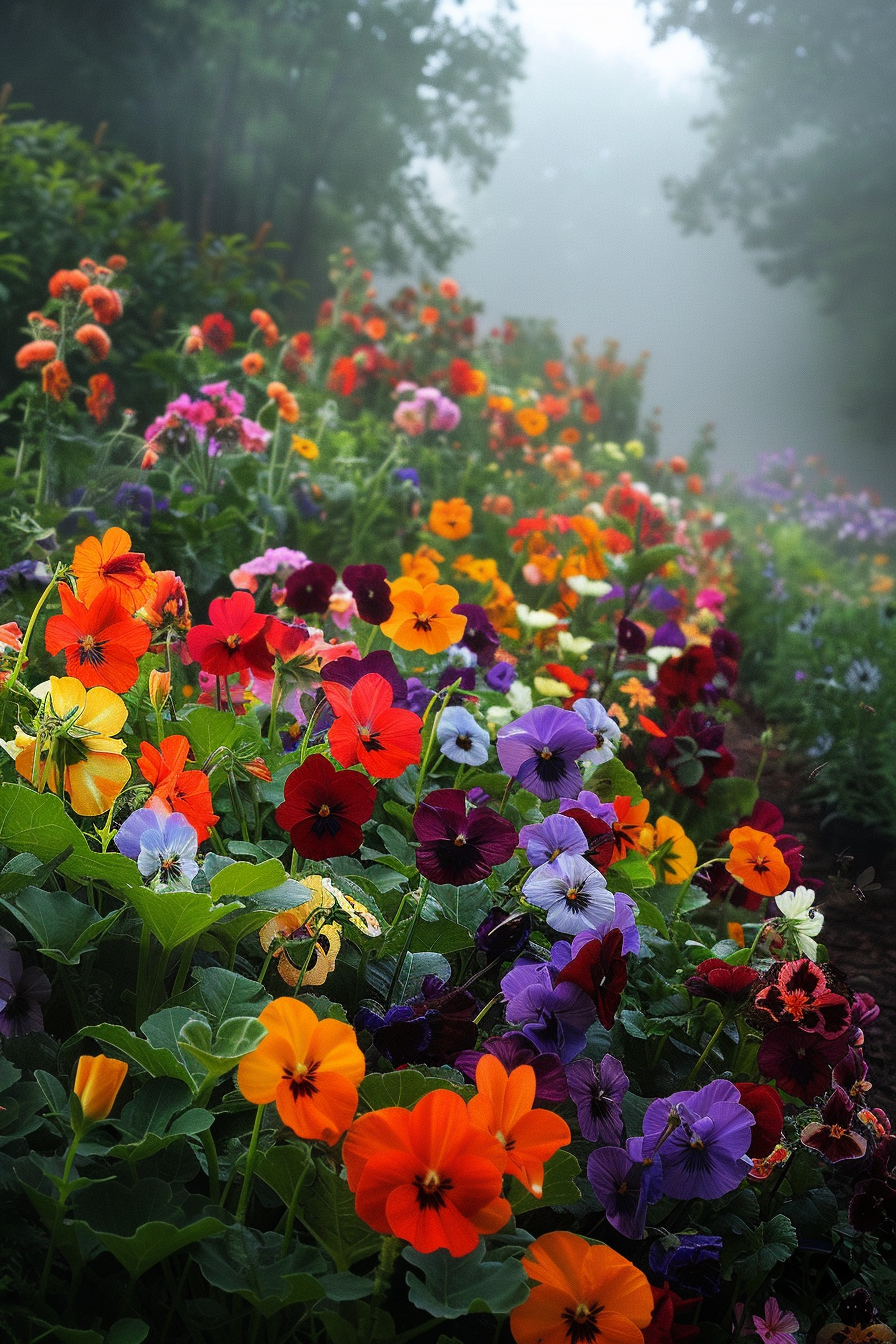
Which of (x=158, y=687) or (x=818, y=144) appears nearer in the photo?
(x=158, y=687)

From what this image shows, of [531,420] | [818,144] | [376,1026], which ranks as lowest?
[376,1026]

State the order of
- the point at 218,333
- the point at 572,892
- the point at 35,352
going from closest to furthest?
the point at 572,892, the point at 35,352, the point at 218,333

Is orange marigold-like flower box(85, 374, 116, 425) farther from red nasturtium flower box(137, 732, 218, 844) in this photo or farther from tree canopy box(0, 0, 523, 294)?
tree canopy box(0, 0, 523, 294)

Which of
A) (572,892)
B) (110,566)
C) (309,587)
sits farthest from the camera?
(309,587)

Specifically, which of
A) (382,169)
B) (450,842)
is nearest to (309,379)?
(450,842)

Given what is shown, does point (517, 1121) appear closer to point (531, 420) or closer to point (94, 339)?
point (94, 339)

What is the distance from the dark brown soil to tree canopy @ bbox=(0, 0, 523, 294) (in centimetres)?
747

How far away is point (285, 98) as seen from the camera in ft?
30.7

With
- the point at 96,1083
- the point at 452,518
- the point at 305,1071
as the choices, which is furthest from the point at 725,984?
the point at 452,518

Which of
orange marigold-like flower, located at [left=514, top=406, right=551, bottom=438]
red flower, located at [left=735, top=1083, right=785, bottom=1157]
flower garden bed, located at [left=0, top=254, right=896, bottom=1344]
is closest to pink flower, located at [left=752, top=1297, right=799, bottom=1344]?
flower garden bed, located at [left=0, top=254, right=896, bottom=1344]

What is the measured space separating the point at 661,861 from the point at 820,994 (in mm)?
542

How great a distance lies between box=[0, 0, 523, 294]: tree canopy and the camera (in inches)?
302

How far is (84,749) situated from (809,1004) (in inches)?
31.6

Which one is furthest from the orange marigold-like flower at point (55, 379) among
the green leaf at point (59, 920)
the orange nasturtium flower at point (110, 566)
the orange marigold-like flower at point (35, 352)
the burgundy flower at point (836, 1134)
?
the burgundy flower at point (836, 1134)
